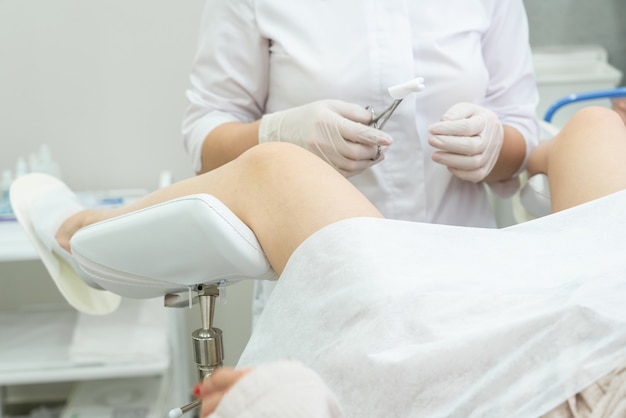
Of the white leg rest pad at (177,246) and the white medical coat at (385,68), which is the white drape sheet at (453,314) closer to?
the white leg rest pad at (177,246)

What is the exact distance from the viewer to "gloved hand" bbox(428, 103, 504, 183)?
4.23 ft

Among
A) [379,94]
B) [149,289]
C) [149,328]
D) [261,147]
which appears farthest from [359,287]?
[149,328]

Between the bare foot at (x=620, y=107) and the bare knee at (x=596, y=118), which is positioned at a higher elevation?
the bare knee at (x=596, y=118)

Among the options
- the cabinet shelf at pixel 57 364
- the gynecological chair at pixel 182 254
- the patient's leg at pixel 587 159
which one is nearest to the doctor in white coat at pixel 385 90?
the patient's leg at pixel 587 159

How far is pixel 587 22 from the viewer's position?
8.90 ft

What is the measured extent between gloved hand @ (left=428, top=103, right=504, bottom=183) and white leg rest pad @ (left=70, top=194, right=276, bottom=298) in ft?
1.31

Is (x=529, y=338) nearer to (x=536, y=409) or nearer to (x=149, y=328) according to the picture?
(x=536, y=409)

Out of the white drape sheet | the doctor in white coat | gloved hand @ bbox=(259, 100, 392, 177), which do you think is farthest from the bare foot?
the white drape sheet

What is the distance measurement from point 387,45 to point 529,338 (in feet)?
2.42

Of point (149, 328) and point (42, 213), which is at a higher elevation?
point (42, 213)

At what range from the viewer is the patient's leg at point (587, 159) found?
1095 millimetres

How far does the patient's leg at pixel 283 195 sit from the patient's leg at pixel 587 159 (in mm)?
322

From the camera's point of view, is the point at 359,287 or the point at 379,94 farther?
the point at 379,94

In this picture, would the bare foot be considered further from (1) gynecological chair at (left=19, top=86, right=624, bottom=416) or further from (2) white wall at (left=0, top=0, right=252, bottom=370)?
(2) white wall at (left=0, top=0, right=252, bottom=370)
